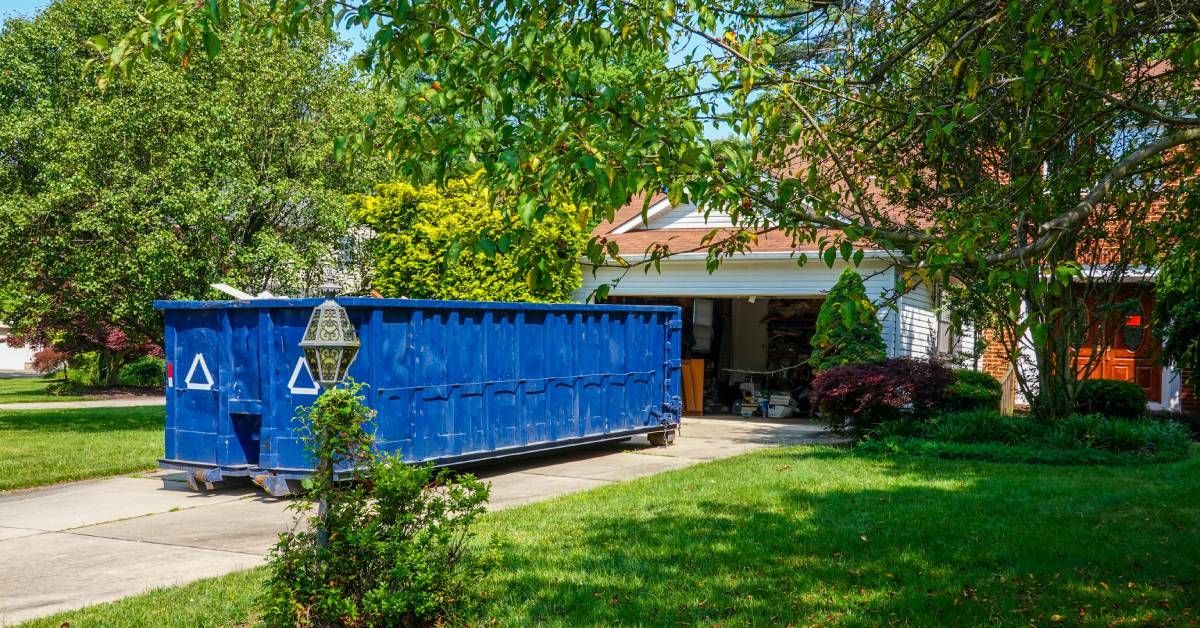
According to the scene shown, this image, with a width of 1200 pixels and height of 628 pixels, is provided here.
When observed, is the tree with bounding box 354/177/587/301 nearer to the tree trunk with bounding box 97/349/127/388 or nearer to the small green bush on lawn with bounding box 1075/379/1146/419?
the small green bush on lawn with bounding box 1075/379/1146/419

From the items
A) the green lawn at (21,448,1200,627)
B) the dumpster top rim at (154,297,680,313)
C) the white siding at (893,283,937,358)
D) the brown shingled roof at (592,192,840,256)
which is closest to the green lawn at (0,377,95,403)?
the brown shingled roof at (592,192,840,256)

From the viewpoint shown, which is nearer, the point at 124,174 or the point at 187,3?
the point at 187,3

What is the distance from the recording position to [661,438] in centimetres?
1590

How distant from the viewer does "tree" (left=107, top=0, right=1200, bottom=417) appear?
4730mm

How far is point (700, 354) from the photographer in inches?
917

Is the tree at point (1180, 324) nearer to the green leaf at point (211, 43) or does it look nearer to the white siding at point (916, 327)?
the white siding at point (916, 327)

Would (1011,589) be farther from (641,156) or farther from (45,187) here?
(45,187)

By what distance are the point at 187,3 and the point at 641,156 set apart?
7.33ft

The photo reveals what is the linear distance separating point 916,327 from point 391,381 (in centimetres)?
1178

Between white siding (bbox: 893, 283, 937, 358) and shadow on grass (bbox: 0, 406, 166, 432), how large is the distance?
43.2 ft

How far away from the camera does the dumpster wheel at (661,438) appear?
51.8 ft

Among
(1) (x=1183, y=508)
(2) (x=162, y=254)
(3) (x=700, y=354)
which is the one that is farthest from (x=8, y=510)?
(3) (x=700, y=354)

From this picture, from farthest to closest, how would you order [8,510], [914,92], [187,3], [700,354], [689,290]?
1. [700,354]
2. [689,290]
3. [8,510]
4. [914,92]
5. [187,3]

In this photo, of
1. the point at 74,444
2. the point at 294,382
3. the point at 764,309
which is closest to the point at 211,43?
the point at 294,382
